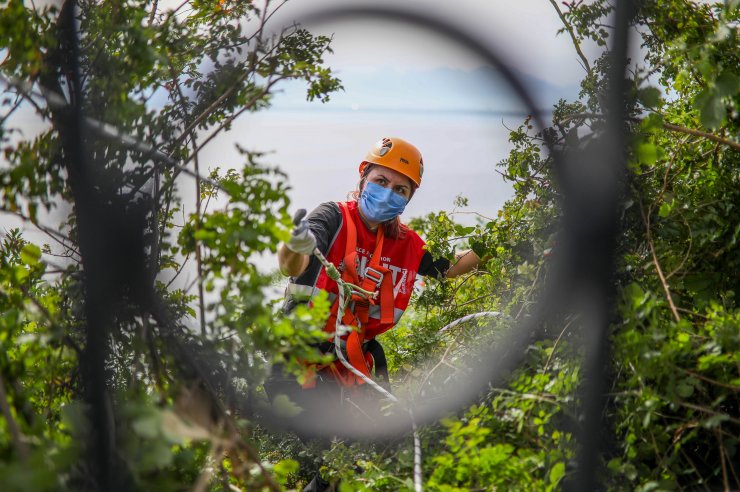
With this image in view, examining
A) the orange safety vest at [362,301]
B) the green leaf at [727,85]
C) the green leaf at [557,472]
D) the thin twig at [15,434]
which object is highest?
the green leaf at [727,85]

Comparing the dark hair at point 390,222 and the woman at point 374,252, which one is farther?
the dark hair at point 390,222

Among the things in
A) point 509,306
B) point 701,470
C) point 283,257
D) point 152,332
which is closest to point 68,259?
point 152,332

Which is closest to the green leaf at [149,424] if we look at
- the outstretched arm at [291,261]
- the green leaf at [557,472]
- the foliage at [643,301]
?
the foliage at [643,301]

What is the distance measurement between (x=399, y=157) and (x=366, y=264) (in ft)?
1.89

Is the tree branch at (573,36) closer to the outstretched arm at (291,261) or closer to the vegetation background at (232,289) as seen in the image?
the vegetation background at (232,289)

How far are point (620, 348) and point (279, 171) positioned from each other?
0.94 meters

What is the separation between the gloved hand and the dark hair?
3.42ft

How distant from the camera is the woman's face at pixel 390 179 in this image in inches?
131

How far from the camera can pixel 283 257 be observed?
2.79 metres

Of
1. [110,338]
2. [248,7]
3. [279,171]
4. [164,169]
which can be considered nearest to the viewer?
[279,171]

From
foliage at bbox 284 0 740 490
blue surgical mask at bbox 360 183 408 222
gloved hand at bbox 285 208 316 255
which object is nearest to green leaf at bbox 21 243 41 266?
gloved hand at bbox 285 208 316 255

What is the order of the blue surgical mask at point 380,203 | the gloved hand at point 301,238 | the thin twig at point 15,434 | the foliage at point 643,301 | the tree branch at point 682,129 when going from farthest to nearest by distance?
the blue surgical mask at point 380,203
the gloved hand at point 301,238
the tree branch at point 682,129
the foliage at point 643,301
the thin twig at point 15,434

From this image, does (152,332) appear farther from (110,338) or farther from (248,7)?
(248,7)

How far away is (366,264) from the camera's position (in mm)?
3285
